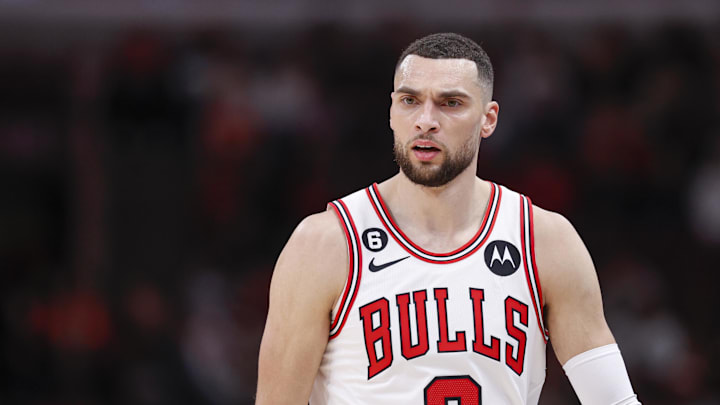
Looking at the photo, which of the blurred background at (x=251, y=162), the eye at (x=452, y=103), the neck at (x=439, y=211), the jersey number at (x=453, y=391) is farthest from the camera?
the blurred background at (x=251, y=162)

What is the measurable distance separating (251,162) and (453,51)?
16.7 feet

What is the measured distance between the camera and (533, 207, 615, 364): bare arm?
3402mm

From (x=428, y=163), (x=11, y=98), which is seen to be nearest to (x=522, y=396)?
(x=428, y=163)

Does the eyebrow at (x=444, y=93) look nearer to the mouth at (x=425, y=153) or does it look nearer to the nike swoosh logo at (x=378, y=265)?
the mouth at (x=425, y=153)

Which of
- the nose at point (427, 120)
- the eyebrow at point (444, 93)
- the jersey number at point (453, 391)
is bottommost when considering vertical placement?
the jersey number at point (453, 391)

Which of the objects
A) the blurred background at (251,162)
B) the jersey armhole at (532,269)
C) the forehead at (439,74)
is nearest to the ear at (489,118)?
the forehead at (439,74)

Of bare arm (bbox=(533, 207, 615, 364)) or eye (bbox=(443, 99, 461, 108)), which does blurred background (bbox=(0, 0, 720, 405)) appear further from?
eye (bbox=(443, 99, 461, 108))

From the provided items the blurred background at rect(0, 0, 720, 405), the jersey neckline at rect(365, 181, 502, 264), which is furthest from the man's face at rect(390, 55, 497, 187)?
the blurred background at rect(0, 0, 720, 405)

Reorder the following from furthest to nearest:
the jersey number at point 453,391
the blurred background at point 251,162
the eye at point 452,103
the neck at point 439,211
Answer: the blurred background at point 251,162 → the neck at point 439,211 → the eye at point 452,103 → the jersey number at point 453,391

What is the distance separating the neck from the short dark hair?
339mm

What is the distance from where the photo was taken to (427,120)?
3.28 meters

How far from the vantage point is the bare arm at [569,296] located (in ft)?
11.2

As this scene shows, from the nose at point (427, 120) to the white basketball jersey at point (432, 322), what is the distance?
37cm

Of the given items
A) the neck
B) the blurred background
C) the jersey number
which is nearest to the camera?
the jersey number
